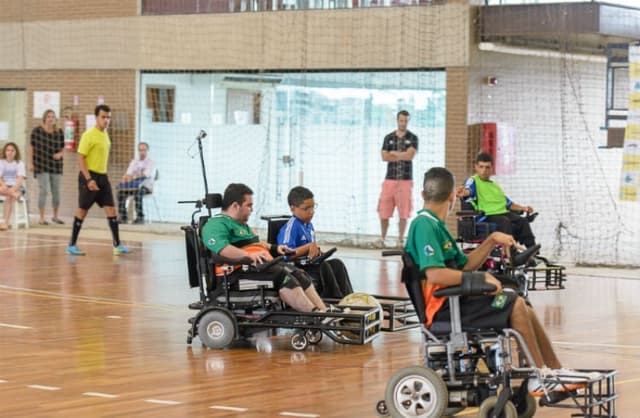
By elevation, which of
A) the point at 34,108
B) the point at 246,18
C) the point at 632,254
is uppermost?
the point at 246,18

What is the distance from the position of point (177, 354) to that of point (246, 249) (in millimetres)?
984

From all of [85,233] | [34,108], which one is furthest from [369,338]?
[34,108]

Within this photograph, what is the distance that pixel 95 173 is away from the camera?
17.0 metres

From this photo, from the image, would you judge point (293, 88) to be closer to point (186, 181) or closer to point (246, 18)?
point (246, 18)

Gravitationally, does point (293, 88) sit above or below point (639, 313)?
above

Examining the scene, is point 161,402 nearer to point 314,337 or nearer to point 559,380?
point 559,380

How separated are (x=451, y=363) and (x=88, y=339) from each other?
13.5ft

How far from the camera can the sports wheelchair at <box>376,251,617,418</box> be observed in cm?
684

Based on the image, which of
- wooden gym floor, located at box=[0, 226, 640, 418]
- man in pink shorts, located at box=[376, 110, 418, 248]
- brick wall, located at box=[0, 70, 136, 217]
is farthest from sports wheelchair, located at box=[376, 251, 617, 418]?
brick wall, located at box=[0, 70, 136, 217]

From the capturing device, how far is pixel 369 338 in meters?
9.73

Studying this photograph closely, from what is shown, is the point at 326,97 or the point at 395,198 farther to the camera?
the point at 326,97

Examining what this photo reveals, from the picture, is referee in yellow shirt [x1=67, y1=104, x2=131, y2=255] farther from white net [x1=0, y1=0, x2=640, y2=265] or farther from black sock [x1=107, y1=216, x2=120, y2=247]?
white net [x1=0, y1=0, x2=640, y2=265]

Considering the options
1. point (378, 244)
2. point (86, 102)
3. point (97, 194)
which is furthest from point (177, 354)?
point (86, 102)

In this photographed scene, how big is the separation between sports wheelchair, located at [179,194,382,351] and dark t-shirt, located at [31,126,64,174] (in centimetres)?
1314
